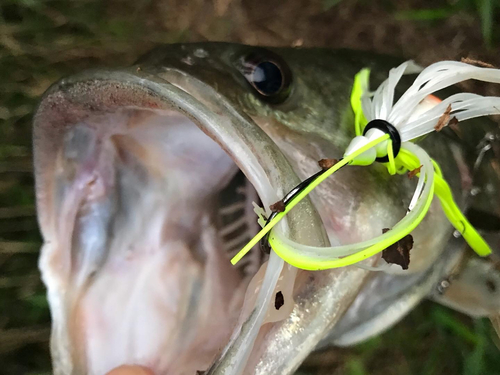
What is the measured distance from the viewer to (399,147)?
93cm

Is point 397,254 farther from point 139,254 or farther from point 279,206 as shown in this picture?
point 139,254

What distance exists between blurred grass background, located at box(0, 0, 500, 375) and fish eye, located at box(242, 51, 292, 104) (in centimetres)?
89

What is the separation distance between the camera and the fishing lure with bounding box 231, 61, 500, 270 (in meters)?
0.79

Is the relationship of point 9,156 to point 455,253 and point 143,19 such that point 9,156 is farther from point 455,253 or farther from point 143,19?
point 455,253

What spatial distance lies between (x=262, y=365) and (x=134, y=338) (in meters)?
0.33

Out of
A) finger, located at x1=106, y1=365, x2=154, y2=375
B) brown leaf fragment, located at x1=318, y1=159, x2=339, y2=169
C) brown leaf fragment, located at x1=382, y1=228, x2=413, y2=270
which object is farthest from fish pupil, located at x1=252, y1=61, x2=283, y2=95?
finger, located at x1=106, y1=365, x2=154, y2=375

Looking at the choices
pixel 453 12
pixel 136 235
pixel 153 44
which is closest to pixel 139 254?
pixel 136 235

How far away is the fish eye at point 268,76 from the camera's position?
1.02m

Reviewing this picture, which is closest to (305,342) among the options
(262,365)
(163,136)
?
(262,365)

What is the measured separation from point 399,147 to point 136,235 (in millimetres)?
585

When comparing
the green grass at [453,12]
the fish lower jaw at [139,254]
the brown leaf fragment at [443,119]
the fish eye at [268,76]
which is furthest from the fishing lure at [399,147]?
the green grass at [453,12]

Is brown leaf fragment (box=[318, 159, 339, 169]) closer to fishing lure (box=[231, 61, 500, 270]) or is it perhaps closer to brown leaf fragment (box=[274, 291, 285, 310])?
fishing lure (box=[231, 61, 500, 270])

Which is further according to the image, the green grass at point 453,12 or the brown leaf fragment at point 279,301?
the green grass at point 453,12

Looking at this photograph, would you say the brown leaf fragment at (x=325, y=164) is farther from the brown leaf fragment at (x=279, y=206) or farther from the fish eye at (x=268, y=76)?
the fish eye at (x=268, y=76)
